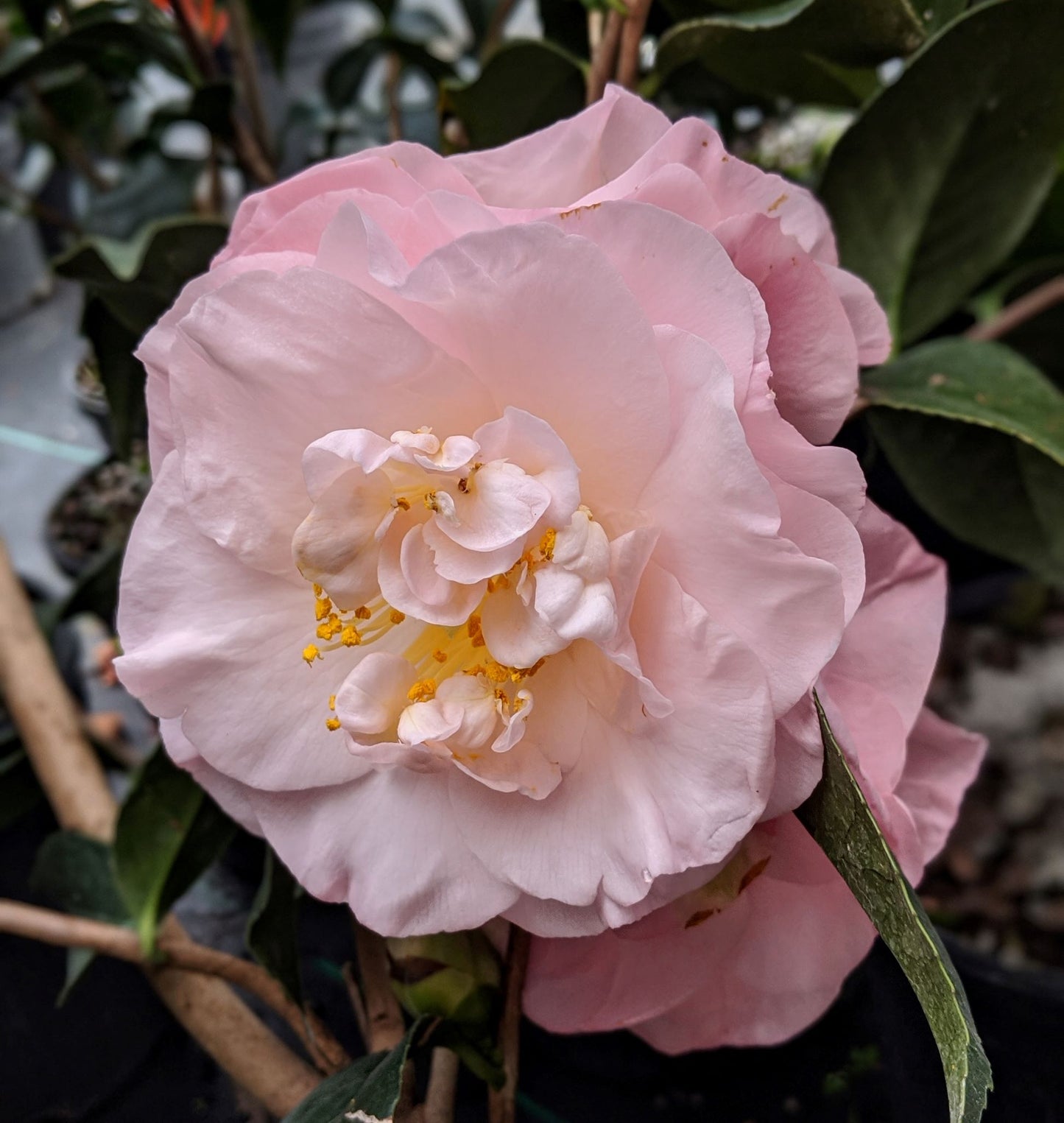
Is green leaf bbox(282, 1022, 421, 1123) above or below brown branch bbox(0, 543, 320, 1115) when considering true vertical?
above

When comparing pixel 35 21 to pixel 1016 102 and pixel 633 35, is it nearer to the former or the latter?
pixel 633 35

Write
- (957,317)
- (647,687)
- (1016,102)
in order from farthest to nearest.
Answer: (957,317) → (1016,102) → (647,687)

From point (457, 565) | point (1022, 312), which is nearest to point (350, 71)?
point (1022, 312)

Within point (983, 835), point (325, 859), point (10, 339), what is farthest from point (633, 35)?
point (10, 339)

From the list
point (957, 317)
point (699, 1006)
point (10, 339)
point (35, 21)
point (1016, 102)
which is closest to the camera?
point (699, 1006)

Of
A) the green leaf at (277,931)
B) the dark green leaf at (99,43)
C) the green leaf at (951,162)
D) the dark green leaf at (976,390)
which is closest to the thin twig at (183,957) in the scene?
the green leaf at (277,931)

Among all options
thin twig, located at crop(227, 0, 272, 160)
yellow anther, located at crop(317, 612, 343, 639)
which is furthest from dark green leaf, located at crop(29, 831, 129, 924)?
thin twig, located at crop(227, 0, 272, 160)

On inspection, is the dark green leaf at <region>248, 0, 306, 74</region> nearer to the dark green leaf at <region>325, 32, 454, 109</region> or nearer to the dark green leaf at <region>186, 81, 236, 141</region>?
the dark green leaf at <region>325, 32, 454, 109</region>
